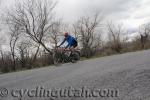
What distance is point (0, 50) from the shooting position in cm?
4750

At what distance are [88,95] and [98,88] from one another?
0.56 metres

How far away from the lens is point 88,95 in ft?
17.4

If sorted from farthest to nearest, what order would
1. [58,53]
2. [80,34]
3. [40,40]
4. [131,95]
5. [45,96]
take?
1. [80,34]
2. [40,40]
3. [58,53]
4. [45,96]
5. [131,95]

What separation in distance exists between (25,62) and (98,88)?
2517 cm

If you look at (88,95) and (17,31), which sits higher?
(17,31)

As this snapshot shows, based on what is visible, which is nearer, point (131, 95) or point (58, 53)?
point (131, 95)

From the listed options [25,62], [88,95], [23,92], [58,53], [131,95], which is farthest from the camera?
[25,62]

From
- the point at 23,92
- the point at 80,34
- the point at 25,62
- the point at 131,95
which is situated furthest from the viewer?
the point at 80,34

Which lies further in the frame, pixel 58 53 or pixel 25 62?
pixel 25 62

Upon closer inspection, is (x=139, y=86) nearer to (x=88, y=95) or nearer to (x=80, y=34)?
(x=88, y=95)

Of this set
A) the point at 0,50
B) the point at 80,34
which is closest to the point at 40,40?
the point at 0,50

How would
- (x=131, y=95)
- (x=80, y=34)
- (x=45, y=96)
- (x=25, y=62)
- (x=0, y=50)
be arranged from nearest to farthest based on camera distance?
(x=131, y=95) < (x=45, y=96) < (x=25, y=62) < (x=0, y=50) < (x=80, y=34)

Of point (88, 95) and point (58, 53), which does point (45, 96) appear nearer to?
point (88, 95)

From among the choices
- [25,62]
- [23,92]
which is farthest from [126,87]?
[25,62]
